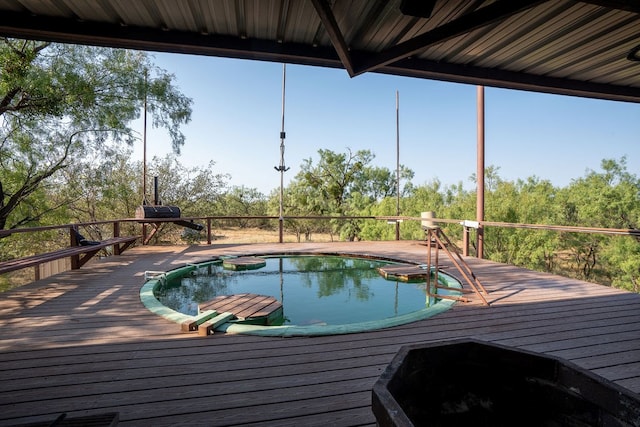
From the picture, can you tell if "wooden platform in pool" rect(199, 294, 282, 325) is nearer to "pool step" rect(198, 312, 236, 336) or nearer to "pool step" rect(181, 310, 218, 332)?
"pool step" rect(198, 312, 236, 336)

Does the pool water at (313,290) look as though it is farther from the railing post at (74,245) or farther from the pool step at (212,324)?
the railing post at (74,245)

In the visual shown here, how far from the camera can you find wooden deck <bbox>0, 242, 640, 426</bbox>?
1.57 m

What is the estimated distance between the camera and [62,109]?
305 inches

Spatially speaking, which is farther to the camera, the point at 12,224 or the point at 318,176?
the point at 318,176

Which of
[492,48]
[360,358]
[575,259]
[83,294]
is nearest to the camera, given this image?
[360,358]

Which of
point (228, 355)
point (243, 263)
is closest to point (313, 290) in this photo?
point (243, 263)

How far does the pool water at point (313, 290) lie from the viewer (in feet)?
12.2

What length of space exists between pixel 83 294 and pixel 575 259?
958 inches

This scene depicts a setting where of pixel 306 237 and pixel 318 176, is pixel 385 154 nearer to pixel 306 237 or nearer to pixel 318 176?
pixel 318 176

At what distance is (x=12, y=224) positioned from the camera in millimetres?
9258

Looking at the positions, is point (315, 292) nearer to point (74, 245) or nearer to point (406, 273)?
point (406, 273)

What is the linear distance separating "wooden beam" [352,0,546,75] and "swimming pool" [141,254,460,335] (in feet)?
7.01

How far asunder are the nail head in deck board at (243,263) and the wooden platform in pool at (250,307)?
1.90m

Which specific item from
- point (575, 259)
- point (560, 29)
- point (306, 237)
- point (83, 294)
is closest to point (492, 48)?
point (560, 29)
